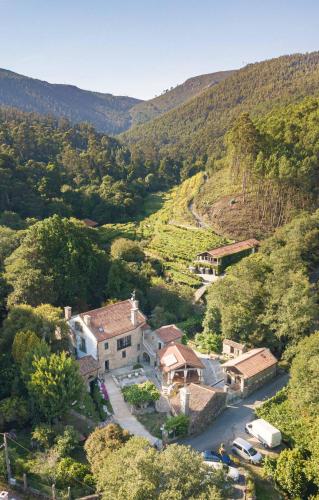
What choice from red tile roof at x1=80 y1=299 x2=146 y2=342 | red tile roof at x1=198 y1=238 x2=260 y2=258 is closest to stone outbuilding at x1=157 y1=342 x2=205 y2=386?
red tile roof at x1=80 y1=299 x2=146 y2=342

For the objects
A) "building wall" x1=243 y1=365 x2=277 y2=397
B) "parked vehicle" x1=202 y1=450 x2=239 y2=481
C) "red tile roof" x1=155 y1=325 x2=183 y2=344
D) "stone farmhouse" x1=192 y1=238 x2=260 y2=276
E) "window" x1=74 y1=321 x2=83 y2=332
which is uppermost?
"stone farmhouse" x1=192 y1=238 x2=260 y2=276

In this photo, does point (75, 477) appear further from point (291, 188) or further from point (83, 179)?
point (83, 179)

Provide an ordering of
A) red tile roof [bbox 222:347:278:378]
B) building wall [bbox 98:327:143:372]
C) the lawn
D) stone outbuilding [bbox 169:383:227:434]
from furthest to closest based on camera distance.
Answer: building wall [bbox 98:327:143:372]
red tile roof [bbox 222:347:278:378]
stone outbuilding [bbox 169:383:227:434]
the lawn

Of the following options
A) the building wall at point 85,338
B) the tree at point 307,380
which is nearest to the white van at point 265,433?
the tree at point 307,380

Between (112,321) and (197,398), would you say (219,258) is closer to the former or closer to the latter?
(112,321)

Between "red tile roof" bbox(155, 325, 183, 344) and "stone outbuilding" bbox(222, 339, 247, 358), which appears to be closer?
"red tile roof" bbox(155, 325, 183, 344)

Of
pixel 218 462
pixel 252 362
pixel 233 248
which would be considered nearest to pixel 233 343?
pixel 252 362

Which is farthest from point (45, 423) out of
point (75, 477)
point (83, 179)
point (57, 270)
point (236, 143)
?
point (83, 179)

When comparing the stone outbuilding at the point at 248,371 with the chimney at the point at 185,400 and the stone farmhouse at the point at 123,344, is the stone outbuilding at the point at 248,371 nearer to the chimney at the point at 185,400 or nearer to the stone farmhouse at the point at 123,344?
the stone farmhouse at the point at 123,344

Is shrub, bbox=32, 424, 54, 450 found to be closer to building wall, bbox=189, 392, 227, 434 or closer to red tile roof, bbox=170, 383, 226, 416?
red tile roof, bbox=170, 383, 226, 416
